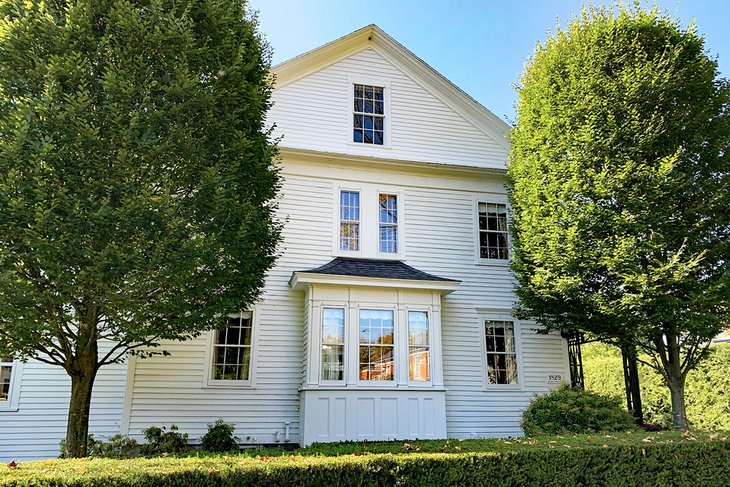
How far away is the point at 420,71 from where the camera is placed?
13.2 m

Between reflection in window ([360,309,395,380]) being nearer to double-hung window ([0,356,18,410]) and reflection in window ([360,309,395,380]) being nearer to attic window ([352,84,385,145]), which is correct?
attic window ([352,84,385,145])

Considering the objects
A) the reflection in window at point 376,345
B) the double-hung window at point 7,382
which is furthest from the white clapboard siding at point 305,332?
the double-hung window at point 7,382

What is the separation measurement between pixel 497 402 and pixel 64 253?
956 centimetres

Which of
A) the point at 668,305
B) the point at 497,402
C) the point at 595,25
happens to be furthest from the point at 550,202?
the point at 497,402

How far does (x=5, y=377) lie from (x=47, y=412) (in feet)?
3.73

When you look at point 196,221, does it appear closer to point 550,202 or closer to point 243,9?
point 243,9

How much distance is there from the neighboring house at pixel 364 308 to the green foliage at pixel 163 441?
0.33 meters

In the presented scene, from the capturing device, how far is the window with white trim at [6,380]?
9.52m

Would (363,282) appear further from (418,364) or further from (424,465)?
(424,465)

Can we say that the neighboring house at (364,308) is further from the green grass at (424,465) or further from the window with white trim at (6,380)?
the green grass at (424,465)

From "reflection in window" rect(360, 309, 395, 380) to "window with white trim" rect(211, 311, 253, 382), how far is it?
248 cm

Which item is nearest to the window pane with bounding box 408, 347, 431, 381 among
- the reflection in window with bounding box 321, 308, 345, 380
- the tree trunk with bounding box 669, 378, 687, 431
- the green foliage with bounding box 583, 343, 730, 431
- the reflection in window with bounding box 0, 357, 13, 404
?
the reflection in window with bounding box 321, 308, 345, 380

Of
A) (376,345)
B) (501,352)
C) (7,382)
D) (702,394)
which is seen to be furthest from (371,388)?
(702,394)

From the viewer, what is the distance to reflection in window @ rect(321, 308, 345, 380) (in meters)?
10.2
